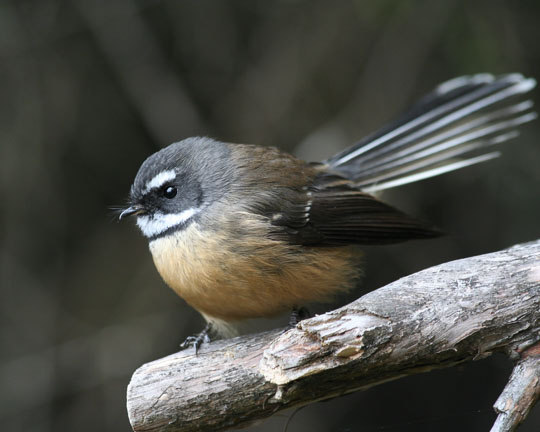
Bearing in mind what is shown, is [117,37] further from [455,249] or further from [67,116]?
[455,249]

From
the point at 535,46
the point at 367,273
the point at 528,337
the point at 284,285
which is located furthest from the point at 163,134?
the point at 528,337

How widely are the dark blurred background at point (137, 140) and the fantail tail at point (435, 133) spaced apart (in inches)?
→ 33.2

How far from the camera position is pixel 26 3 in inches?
212

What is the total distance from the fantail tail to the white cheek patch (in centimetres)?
132

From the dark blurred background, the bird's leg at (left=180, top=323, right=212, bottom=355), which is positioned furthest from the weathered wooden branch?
Answer: the dark blurred background

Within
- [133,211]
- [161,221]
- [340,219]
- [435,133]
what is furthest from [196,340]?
[435,133]

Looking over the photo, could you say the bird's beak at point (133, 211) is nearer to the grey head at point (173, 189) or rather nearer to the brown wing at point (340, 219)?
the grey head at point (173, 189)

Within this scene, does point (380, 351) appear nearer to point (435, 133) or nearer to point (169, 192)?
point (169, 192)

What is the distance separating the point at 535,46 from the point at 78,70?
3.88m

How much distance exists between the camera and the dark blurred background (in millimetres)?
5496

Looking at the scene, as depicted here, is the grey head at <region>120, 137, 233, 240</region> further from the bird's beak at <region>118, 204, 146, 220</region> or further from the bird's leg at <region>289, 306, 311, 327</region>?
the bird's leg at <region>289, 306, 311, 327</region>

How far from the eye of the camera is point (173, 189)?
147 inches

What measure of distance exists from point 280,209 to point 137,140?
113 inches

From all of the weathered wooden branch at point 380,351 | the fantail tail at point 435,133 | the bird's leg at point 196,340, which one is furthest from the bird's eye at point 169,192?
the fantail tail at point 435,133
